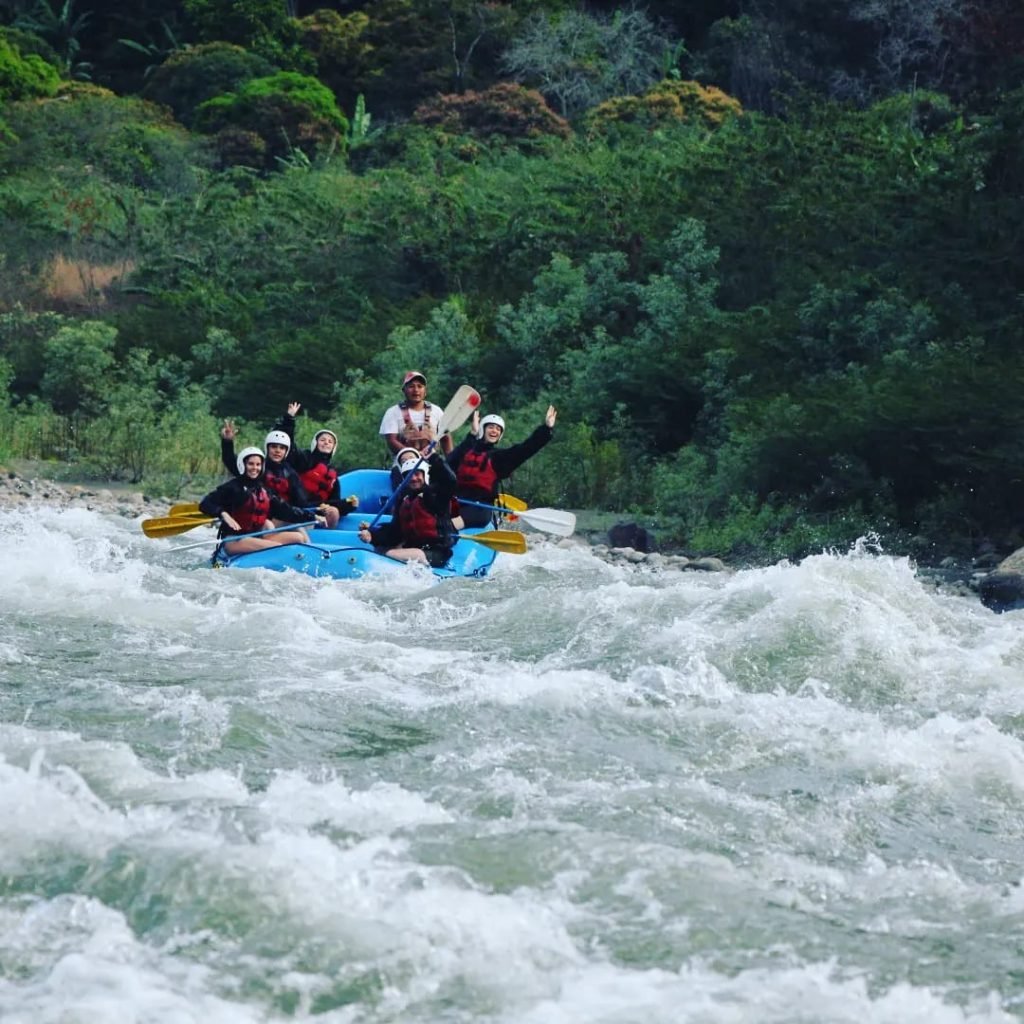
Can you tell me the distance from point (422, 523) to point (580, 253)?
9.57 m

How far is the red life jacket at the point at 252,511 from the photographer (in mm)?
12648

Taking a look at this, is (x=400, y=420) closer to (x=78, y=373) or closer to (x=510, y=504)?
(x=510, y=504)

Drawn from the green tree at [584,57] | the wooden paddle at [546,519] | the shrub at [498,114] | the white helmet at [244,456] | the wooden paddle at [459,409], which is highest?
the green tree at [584,57]

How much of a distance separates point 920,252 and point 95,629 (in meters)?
9.89

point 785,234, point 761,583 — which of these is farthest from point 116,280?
point 761,583

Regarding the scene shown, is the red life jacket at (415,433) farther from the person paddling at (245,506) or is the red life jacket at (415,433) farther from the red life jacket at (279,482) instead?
the person paddling at (245,506)

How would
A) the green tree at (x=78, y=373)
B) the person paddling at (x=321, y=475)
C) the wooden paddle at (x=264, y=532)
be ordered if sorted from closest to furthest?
the wooden paddle at (x=264, y=532) < the person paddling at (x=321, y=475) < the green tree at (x=78, y=373)

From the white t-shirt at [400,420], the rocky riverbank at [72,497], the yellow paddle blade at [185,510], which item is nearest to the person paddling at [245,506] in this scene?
the yellow paddle blade at [185,510]

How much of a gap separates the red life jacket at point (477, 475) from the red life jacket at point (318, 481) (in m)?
0.93

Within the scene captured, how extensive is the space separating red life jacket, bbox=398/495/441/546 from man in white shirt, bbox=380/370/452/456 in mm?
1386

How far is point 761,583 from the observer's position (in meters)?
10.9

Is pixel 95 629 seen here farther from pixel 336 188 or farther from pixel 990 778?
pixel 336 188

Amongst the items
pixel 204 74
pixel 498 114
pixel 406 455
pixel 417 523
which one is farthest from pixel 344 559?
pixel 204 74

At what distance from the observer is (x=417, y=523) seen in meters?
12.6
